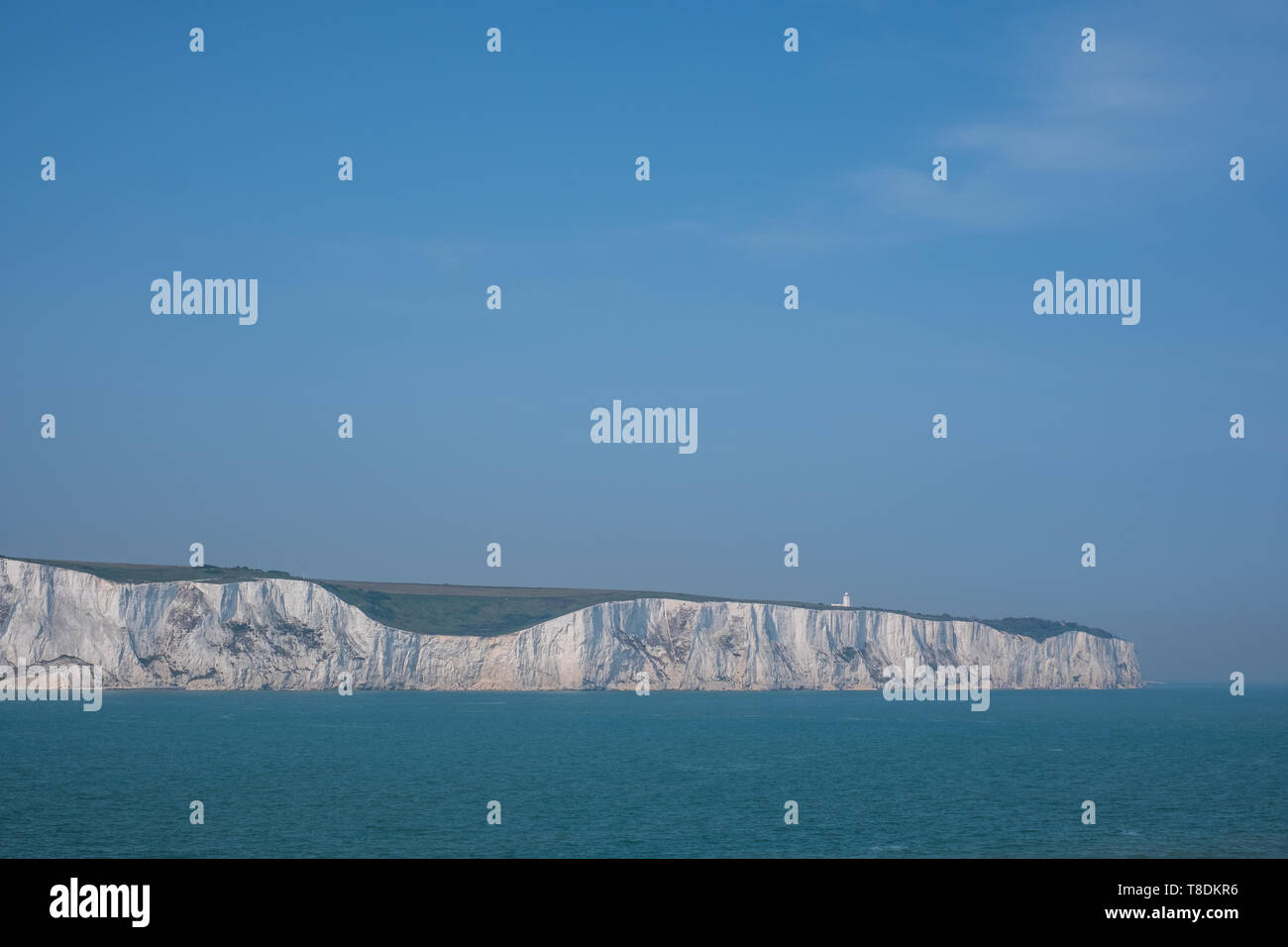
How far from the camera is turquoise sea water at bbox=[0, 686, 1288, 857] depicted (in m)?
40.1

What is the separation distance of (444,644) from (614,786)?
95.7 meters

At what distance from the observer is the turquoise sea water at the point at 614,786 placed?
132 ft

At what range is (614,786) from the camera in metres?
54.3

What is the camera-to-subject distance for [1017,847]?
39.8 metres

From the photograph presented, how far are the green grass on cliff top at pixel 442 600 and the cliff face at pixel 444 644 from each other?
2.78 m
